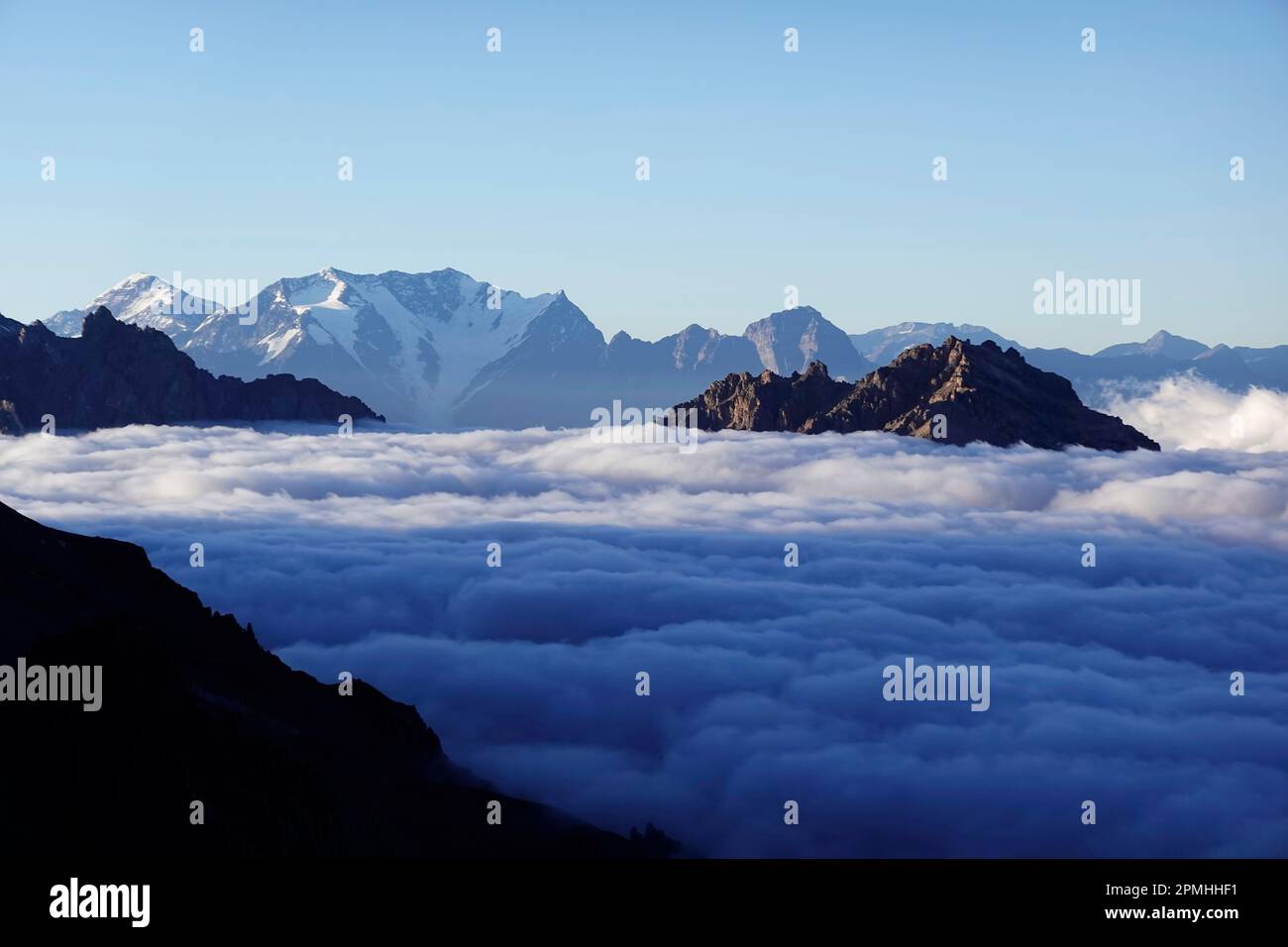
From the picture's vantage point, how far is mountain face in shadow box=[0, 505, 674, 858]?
333 feet

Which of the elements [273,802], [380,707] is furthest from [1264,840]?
[273,802]

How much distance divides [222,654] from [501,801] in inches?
1460

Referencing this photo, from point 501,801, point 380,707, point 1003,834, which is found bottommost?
point 1003,834

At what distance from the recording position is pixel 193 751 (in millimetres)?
109875

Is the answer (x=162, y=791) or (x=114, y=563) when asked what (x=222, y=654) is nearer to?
(x=114, y=563)

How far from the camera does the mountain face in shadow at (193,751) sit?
102 metres
